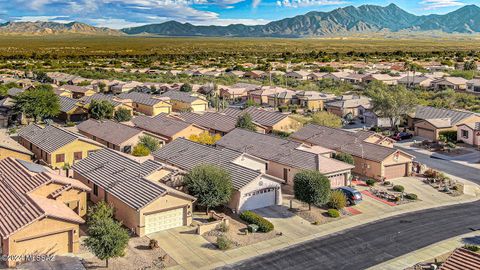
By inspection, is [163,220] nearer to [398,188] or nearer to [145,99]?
[398,188]

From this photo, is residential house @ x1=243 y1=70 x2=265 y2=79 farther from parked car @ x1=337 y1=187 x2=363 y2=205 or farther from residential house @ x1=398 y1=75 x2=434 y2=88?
parked car @ x1=337 y1=187 x2=363 y2=205

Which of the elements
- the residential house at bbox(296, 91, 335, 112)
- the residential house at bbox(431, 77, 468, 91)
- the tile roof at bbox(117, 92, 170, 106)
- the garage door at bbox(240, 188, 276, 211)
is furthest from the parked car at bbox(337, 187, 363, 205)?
the residential house at bbox(431, 77, 468, 91)

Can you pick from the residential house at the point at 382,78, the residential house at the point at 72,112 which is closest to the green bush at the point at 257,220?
the residential house at the point at 72,112

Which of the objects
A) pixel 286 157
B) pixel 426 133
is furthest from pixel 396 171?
pixel 426 133

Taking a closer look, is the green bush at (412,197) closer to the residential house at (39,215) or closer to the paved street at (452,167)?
the paved street at (452,167)

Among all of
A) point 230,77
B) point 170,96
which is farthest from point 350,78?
point 170,96

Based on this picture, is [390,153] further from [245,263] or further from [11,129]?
[11,129]
